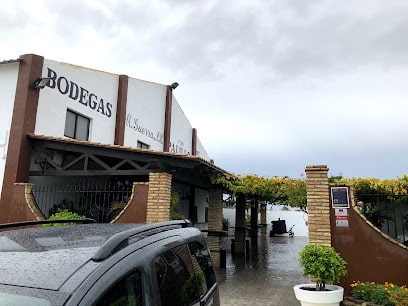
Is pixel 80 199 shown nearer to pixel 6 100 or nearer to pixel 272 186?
pixel 6 100

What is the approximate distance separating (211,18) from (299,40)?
2.87 meters

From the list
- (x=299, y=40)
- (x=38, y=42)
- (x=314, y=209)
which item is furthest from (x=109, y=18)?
(x=314, y=209)

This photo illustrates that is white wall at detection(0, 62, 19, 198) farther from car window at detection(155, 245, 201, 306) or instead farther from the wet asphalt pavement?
car window at detection(155, 245, 201, 306)

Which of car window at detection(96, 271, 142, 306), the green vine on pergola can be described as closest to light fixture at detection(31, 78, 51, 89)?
the green vine on pergola

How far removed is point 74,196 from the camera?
1133cm

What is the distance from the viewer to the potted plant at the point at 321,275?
5641 mm

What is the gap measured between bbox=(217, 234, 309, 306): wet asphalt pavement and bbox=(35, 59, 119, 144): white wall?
24.1 ft

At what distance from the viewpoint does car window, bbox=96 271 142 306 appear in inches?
60.7

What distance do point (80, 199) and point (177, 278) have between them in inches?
391

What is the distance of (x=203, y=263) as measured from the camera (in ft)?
10.2

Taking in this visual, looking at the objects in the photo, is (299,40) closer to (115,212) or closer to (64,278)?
(115,212)

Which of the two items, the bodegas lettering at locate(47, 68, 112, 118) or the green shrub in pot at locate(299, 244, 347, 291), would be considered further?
the bodegas lettering at locate(47, 68, 112, 118)

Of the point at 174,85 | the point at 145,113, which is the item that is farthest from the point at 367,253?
the point at 174,85

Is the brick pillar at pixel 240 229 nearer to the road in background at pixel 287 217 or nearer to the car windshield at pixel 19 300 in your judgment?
the road in background at pixel 287 217
